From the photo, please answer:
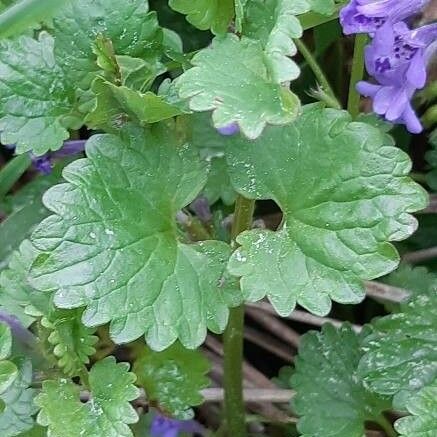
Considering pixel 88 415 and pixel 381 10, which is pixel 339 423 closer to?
pixel 88 415

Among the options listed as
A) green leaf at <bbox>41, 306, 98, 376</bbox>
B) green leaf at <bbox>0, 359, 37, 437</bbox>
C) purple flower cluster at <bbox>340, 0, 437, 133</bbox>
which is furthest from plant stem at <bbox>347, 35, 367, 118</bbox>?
green leaf at <bbox>0, 359, 37, 437</bbox>

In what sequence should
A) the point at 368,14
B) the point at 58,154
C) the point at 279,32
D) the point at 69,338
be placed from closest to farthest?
the point at 279,32, the point at 368,14, the point at 69,338, the point at 58,154

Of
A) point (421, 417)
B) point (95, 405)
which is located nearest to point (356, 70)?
point (421, 417)

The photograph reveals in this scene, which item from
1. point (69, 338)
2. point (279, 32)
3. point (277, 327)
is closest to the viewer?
point (279, 32)

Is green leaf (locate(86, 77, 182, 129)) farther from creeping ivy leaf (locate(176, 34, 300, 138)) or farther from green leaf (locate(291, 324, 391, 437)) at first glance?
green leaf (locate(291, 324, 391, 437))

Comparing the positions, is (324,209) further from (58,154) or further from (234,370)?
(58,154)
